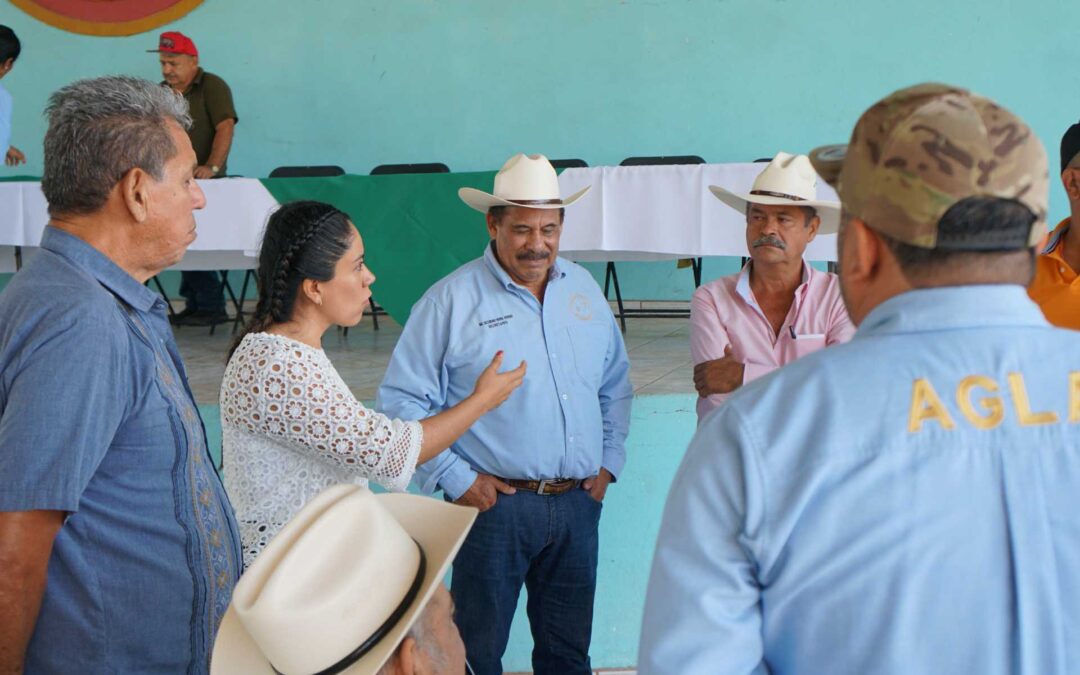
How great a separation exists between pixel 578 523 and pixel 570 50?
4943 mm

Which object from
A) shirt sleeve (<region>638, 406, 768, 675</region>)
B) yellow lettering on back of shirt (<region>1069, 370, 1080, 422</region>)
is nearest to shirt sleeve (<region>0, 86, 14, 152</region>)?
shirt sleeve (<region>638, 406, 768, 675</region>)

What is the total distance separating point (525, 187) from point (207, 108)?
4.18 m

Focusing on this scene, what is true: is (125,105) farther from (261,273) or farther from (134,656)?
(134,656)

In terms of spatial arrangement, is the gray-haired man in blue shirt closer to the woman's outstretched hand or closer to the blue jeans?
the woman's outstretched hand

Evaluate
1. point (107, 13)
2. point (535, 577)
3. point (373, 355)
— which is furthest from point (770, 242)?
point (107, 13)

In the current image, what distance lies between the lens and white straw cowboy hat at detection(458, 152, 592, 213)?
2816 mm

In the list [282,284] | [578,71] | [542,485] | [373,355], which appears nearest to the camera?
[282,284]

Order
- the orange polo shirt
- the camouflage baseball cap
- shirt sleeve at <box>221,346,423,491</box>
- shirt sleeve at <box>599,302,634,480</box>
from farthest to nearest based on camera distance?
shirt sleeve at <box>599,302,634,480</box> → the orange polo shirt → shirt sleeve at <box>221,346,423,491</box> → the camouflage baseball cap

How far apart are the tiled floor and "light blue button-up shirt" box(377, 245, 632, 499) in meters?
1.03

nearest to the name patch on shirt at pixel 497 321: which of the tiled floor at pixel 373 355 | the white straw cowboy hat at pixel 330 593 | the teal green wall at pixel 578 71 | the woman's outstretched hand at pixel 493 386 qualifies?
the woman's outstretched hand at pixel 493 386

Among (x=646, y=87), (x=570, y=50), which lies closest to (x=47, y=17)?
(x=570, y=50)

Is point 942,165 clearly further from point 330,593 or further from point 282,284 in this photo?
point 282,284

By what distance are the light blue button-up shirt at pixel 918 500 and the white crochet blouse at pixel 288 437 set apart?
3.39 feet

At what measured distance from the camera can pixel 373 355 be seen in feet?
16.6
